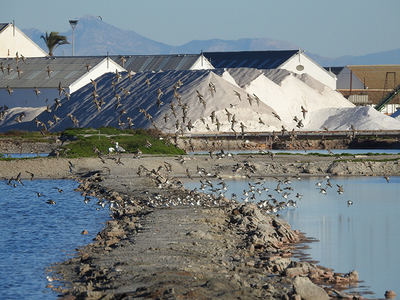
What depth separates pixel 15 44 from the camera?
352 feet

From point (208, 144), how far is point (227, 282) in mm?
54318

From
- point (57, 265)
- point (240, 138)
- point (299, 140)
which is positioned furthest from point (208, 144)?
point (57, 265)

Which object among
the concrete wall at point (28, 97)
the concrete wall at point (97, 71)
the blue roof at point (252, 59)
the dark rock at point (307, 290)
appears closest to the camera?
the dark rock at point (307, 290)

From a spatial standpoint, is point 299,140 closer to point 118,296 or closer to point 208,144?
point 208,144

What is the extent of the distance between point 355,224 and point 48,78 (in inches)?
2567

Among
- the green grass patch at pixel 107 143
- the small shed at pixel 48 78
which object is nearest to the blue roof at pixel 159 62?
the small shed at pixel 48 78

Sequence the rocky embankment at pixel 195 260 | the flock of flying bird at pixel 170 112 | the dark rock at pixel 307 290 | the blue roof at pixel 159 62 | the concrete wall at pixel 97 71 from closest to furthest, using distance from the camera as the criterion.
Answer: the dark rock at pixel 307 290 → the rocky embankment at pixel 195 260 → the flock of flying bird at pixel 170 112 → the concrete wall at pixel 97 71 → the blue roof at pixel 159 62

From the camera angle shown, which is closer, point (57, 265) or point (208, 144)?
point (57, 265)

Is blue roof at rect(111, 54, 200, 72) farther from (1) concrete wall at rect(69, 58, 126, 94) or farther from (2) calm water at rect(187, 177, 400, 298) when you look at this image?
(2) calm water at rect(187, 177, 400, 298)

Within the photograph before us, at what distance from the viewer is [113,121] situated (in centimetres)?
8019

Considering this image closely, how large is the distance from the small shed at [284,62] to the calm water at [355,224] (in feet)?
182

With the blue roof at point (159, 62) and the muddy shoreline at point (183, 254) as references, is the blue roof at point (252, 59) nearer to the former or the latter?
the blue roof at point (159, 62)

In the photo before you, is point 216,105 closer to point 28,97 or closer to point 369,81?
point 28,97

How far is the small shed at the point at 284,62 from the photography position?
4151 inches
